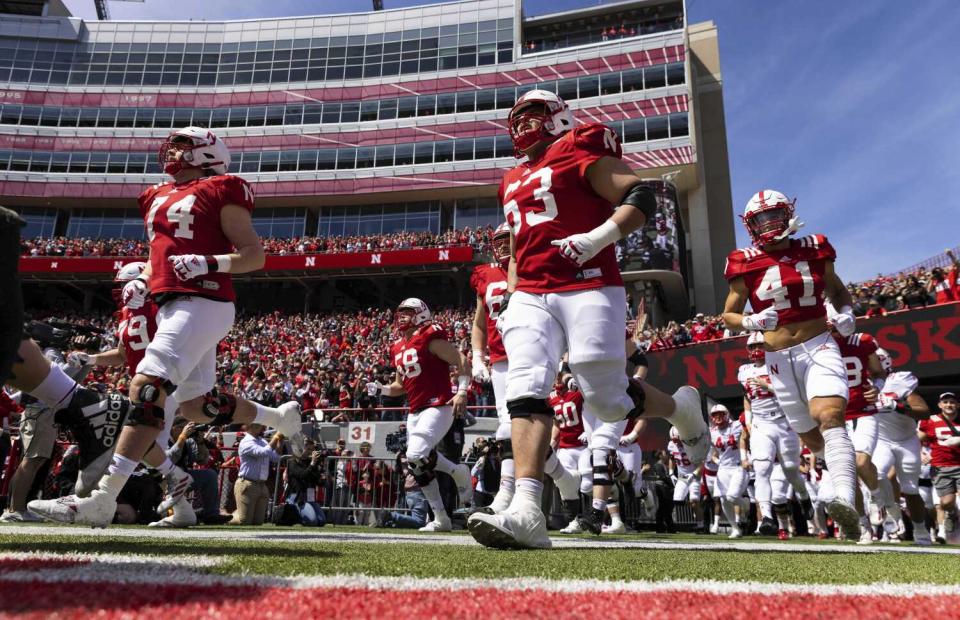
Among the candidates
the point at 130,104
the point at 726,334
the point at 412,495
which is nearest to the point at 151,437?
the point at 412,495

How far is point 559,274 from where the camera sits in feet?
11.7

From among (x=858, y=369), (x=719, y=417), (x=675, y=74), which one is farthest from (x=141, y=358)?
(x=675, y=74)

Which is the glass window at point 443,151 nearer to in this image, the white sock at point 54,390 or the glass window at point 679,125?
the glass window at point 679,125

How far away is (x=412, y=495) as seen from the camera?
9.98m

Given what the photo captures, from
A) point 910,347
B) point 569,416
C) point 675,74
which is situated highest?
point 675,74

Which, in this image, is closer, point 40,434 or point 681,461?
point 40,434

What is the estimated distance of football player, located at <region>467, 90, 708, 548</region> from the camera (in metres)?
3.31

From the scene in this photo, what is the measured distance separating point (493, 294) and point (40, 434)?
4605 millimetres

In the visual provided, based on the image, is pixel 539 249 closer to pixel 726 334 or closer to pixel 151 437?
pixel 151 437

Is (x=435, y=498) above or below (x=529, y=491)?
below

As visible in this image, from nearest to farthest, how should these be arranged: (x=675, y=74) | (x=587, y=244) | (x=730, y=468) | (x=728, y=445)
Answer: (x=587, y=244), (x=730, y=468), (x=728, y=445), (x=675, y=74)

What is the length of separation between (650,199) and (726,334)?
52.6 feet

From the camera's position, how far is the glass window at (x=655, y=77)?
43094 mm

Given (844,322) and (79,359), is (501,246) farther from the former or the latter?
(79,359)
